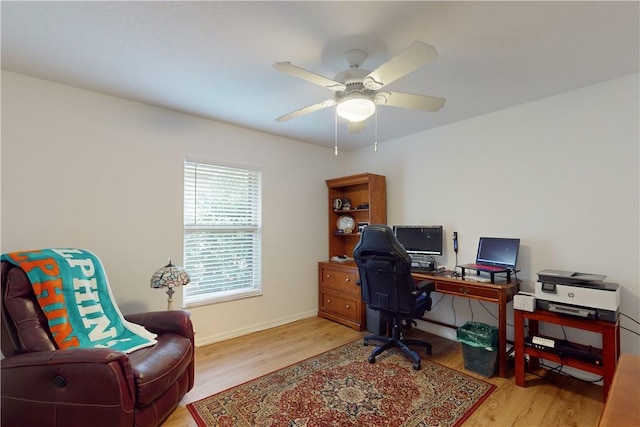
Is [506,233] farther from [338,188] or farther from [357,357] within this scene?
[338,188]

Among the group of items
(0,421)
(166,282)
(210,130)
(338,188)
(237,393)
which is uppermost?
(210,130)

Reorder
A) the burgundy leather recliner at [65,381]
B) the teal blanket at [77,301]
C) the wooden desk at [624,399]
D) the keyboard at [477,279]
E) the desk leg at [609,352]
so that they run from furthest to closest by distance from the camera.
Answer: the keyboard at [477,279]
the desk leg at [609,352]
the teal blanket at [77,301]
the burgundy leather recliner at [65,381]
the wooden desk at [624,399]

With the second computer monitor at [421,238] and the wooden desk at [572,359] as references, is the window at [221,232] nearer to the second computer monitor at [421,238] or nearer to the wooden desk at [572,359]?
the second computer monitor at [421,238]

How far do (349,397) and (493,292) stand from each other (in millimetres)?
1444

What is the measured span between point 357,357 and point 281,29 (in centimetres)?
269

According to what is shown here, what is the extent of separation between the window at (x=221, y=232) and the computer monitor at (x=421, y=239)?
1.74m

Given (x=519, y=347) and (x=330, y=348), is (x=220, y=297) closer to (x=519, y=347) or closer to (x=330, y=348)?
(x=330, y=348)

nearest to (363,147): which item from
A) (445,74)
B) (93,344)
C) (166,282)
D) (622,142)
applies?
(445,74)

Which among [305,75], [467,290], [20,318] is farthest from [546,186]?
[20,318]

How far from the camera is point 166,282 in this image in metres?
2.35

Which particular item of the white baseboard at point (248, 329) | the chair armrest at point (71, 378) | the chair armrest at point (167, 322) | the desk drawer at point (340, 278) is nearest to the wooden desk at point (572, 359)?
the desk drawer at point (340, 278)

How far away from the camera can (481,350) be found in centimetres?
241

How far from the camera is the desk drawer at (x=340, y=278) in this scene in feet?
11.5

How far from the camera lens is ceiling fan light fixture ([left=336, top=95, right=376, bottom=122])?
1.83 metres
